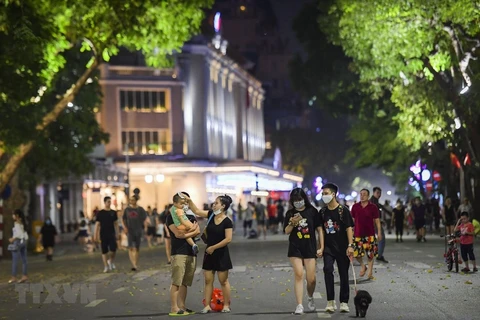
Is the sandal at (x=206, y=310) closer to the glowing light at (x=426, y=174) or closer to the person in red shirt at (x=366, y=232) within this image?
the person in red shirt at (x=366, y=232)

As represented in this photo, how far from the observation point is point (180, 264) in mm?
→ 15898

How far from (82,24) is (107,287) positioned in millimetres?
8453

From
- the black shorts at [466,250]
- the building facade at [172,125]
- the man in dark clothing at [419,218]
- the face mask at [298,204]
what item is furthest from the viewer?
the building facade at [172,125]

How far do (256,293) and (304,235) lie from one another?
3863mm

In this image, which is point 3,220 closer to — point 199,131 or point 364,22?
point 364,22

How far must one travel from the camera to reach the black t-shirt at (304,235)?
51.0ft

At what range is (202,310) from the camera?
53.4ft

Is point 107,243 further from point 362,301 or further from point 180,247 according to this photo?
point 362,301

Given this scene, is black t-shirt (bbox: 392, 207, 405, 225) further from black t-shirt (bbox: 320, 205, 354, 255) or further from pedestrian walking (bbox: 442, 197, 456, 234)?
black t-shirt (bbox: 320, 205, 354, 255)

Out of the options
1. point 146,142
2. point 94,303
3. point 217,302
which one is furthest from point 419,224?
point 146,142

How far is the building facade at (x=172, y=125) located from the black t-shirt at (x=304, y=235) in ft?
222

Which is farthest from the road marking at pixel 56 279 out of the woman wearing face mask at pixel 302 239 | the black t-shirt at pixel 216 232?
the woman wearing face mask at pixel 302 239

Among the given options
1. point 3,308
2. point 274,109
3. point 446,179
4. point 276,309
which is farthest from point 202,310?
point 274,109

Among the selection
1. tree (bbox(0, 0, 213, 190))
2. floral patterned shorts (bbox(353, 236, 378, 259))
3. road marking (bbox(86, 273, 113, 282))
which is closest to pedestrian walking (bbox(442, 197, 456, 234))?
tree (bbox(0, 0, 213, 190))
